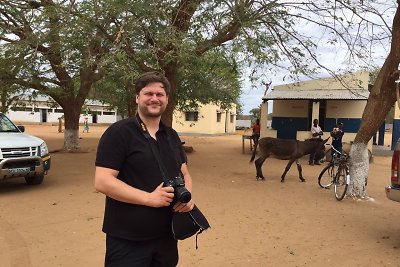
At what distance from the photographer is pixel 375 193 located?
30.8ft

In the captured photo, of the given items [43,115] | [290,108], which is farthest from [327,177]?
[43,115]

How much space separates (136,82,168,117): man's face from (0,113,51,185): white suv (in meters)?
6.33

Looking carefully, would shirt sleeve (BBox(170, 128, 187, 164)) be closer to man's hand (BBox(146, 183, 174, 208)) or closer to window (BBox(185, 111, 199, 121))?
man's hand (BBox(146, 183, 174, 208))

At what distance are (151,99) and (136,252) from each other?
0.89 metres

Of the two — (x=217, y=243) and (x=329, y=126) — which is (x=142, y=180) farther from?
(x=329, y=126)

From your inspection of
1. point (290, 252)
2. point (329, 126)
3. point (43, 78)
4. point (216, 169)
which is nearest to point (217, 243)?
point (290, 252)

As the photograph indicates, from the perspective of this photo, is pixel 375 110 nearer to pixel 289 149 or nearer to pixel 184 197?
pixel 289 149

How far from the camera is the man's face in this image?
241cm

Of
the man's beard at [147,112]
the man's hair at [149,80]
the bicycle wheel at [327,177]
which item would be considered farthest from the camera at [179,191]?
the bicycle wheel at [327,177]

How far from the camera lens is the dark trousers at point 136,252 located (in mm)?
2332

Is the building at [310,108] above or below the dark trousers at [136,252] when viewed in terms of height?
above

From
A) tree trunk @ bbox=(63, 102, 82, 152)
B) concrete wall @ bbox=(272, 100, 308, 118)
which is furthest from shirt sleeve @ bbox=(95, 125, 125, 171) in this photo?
concrete wall @ bbox=(272, 100, 308, 118)

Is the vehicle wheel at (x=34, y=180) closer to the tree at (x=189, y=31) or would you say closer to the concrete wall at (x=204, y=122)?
the tree at (x=189, y=31)

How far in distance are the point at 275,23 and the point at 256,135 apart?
29.8ft
